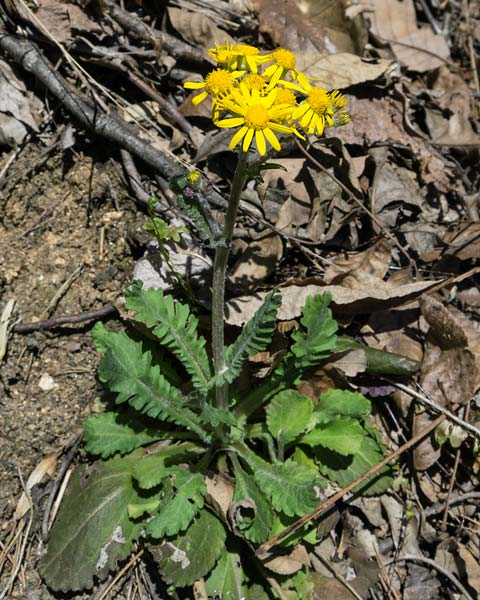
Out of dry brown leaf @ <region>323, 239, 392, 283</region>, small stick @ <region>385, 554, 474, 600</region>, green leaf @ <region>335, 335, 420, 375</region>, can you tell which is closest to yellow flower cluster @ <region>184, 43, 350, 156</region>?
dry brown leaf @ <region>323, 239, 392, 283</region>

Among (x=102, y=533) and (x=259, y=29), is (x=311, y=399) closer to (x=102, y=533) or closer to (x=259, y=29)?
(x=102, y=533)

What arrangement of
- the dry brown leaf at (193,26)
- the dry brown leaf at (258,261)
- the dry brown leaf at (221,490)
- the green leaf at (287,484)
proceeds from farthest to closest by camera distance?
the dry brown leaf at (193,26)
the dry brown leaf at (258,261)
the dry brown leaf at (221,490)
the green leaf at (287,484)

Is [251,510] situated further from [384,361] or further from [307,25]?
[307,25]

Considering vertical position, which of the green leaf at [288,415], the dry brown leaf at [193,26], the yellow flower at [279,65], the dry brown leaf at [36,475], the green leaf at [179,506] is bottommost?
the green leaf at [288,415]

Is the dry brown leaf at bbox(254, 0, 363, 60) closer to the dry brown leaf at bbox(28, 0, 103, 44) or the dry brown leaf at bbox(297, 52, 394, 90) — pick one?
the dry brown leaf at bbox(297, 52, 394, 90)

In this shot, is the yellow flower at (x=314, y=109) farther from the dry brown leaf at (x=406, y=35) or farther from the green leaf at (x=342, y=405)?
the dry brown leaf at (x=406, y=35)

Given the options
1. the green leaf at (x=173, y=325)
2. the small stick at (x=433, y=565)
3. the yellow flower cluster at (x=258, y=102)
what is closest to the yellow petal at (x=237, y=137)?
the yellow flower cluster at (x=258, y=102)
